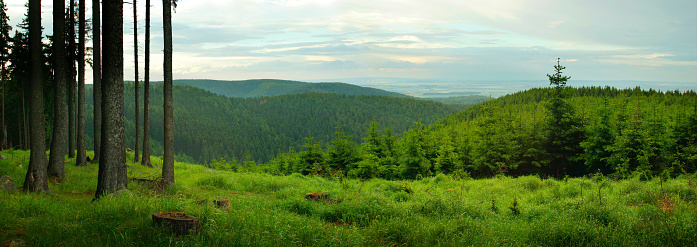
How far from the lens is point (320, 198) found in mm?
9523

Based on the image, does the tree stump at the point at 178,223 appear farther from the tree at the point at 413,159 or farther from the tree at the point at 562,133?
the tree at the point at 562,133

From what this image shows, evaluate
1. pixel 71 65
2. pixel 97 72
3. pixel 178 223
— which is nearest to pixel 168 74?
pixel 71 65

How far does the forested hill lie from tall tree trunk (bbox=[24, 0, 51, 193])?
9862cm

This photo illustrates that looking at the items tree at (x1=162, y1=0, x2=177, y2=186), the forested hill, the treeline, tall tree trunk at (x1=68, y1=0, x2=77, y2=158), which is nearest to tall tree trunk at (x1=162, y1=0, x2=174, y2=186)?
tree at (x1=162, y1=0, x2=177, y2=186)

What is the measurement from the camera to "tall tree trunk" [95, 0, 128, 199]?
714 centimetres

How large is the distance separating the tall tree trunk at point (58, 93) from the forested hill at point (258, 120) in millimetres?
95316

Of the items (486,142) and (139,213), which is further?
(486,142)

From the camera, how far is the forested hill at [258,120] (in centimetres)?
12112

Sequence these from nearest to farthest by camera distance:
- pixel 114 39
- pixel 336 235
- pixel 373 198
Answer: pixel 336 235, pixel 114 39, pixel 373 198

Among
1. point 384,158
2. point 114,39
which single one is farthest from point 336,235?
point 384,158

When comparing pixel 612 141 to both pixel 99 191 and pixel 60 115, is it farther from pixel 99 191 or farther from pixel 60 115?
pixel 60 115

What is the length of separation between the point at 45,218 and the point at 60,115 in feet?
24.9

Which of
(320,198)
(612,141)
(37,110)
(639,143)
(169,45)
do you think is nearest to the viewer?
(37,110)

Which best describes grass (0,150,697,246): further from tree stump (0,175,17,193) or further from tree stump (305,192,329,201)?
tree stump (0,175,17,193)
